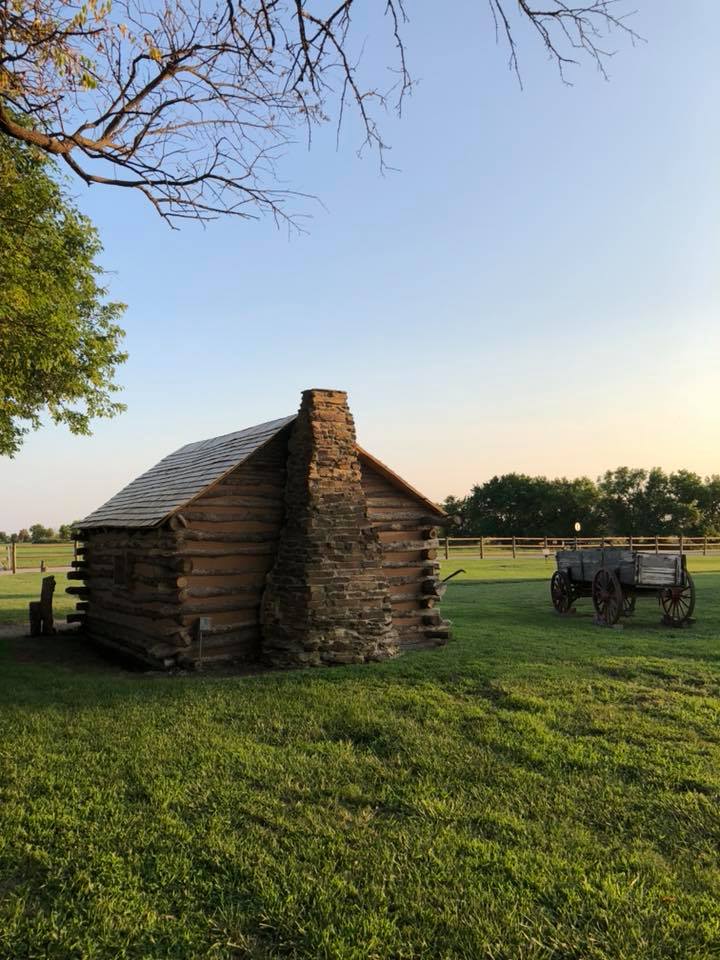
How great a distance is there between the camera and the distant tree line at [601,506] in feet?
240

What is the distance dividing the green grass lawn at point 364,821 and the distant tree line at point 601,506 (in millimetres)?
66754

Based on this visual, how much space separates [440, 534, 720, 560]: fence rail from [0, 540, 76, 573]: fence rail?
2341cm

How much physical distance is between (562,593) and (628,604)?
1747 mm

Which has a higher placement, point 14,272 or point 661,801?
point 14,272

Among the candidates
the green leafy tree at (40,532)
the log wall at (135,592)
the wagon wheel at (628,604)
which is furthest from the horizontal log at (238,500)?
the green leafy tree at (40,532)

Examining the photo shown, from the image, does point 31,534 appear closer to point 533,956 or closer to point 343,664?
point 343,664

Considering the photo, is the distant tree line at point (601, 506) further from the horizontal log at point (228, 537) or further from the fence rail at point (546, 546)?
the horizontal log at point (228, 537)

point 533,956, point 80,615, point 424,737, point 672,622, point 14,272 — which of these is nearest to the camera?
point 533,956

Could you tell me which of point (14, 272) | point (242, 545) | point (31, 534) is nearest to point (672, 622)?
point (242, 545)

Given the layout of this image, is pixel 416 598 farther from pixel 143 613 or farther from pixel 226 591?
pixel 143 613

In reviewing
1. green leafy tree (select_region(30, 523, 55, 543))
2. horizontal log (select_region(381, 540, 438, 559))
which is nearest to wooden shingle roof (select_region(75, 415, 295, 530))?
horizontal log (select_region(381, 540, 438, 559))

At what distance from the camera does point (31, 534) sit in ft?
206

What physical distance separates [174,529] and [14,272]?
505 centimetres

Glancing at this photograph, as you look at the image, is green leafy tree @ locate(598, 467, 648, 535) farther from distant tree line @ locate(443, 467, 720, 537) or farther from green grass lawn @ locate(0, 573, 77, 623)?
green grass lawn @ locate(0, 573, 77, 623)
